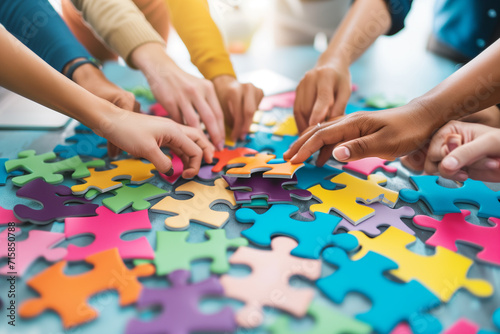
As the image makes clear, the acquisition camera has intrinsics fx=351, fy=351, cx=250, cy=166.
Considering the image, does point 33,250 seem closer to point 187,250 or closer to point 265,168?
point 187,250

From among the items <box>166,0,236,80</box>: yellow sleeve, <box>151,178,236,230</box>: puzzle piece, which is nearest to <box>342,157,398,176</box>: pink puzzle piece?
<box>151,178,236,230</box>: puzzle piece

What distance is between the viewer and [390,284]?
2.03 ft

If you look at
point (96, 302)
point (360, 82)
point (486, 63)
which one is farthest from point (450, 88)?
point (96, 302)

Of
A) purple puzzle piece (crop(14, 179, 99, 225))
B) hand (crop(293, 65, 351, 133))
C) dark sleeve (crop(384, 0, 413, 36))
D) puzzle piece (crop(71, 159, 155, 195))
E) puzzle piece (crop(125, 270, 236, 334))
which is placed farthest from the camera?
dark sleeve (crop(384, 0, 413, 36))

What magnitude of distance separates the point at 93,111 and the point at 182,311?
21.1 inches

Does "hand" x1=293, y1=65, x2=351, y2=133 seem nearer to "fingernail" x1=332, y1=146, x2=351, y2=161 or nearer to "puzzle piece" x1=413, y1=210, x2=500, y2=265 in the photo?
"fingernail" x1=332, y1=146, x2=351, y2=161

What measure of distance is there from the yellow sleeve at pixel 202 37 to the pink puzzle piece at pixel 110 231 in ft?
2.25

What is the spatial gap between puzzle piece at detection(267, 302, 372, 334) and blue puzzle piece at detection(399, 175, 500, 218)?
40cm

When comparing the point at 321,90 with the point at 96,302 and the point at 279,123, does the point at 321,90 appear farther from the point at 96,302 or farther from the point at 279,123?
the point at 96,302

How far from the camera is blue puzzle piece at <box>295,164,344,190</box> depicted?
908 mm

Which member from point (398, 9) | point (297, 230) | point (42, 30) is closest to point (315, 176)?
point (297, 230)

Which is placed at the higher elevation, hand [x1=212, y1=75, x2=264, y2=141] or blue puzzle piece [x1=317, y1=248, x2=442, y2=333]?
hand [x1=212, y1=75, x2=264, y2=141]

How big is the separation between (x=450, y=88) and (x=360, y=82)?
783 millimetres

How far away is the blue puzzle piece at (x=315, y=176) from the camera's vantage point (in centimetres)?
91
